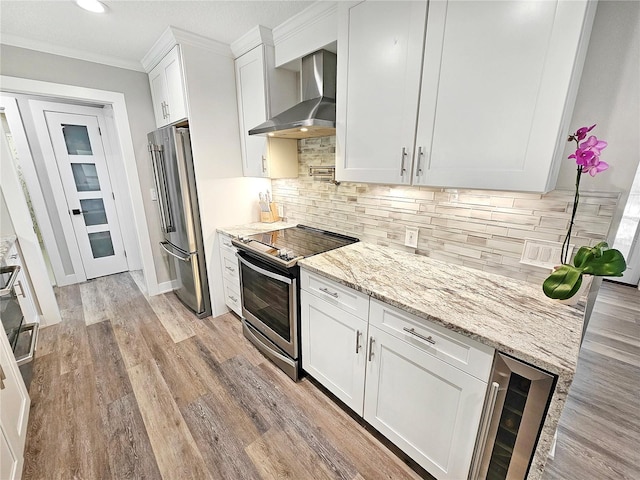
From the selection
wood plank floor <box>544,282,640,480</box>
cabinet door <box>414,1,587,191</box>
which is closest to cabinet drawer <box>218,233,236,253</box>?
cabinet door <box>414,1,587,191</box>

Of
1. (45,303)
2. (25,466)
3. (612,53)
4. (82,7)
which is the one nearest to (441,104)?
(612,53)

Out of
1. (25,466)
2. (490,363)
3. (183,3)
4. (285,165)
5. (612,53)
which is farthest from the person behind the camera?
(285,165)

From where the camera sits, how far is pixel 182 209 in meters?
2.35

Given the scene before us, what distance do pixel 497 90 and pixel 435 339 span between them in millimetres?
1032

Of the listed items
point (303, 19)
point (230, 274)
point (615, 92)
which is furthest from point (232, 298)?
point (615, 92)

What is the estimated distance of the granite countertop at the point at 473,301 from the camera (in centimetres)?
87

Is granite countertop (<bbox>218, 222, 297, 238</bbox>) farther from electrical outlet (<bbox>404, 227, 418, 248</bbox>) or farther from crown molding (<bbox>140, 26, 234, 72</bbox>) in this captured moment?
crown molding (<bbox>140, 26, 234, 72</bbox>)

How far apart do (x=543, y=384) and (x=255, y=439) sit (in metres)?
1.43

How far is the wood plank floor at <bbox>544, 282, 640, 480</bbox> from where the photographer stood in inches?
52.2

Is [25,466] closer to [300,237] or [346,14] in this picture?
[300,237]

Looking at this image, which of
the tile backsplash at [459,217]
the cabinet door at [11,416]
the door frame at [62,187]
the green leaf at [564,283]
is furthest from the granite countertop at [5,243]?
the green leaf at [564,283]

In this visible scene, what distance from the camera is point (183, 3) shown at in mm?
1640

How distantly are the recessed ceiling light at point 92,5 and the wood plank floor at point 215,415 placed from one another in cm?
244

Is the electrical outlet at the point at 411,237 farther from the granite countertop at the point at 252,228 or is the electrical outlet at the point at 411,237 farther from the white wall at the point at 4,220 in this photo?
the white wall at the point at 4,220
